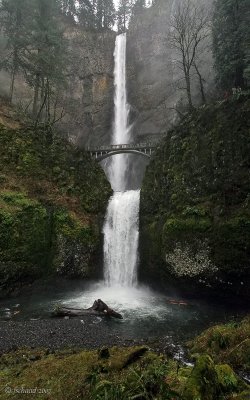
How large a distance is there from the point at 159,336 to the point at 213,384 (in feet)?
27.9

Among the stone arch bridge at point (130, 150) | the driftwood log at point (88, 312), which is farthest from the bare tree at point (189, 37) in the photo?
the driftwood log at point (88, 312)

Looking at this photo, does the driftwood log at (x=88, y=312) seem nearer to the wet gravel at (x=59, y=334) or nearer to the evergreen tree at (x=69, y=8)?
the wet gravel at (x=59, y=334)

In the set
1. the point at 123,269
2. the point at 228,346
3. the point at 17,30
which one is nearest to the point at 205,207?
the point at 123,269

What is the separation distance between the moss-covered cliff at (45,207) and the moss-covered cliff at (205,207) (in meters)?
4.71

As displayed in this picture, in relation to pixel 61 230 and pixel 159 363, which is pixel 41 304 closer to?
pixel 61 230

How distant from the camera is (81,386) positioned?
6898 mm

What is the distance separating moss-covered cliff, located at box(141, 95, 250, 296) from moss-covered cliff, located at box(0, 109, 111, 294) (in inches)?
186

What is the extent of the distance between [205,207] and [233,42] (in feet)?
55.5

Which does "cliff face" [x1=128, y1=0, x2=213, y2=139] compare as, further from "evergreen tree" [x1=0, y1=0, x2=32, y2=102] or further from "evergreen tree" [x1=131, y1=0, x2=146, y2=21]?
"evergreen tree" [x1=0, y1=0, x2=32, y2=102]

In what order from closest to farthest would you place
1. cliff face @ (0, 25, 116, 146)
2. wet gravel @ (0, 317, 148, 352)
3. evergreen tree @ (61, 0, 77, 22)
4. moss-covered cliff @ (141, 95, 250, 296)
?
wet gravel @ (0, 317, 148, 352) → moss-covered cliff @ (141, 95, 250, 296) → cliff face @ (0, 25, 116, 146) → evergreen tree @ (61, 0, 77, 22)

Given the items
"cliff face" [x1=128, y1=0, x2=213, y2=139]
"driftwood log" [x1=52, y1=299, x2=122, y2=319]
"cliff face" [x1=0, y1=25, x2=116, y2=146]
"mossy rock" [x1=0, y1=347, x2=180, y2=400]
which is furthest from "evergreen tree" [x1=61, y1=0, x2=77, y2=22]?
"mossy rock" [x1=0, y1=347, x2=180, y2=400]

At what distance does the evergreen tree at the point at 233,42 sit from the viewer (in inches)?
1057

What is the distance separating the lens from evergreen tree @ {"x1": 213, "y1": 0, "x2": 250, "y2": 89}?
26859 millimetres

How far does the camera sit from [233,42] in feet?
90.9
